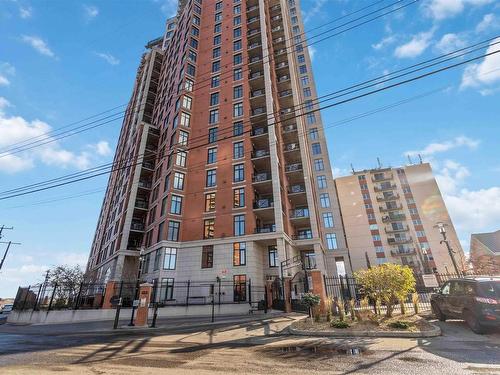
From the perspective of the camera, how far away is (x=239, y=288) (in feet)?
87.9

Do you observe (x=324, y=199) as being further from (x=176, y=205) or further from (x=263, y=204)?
(x=176, y=205)

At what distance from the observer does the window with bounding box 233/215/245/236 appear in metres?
29.7

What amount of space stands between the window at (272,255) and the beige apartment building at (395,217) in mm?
35719

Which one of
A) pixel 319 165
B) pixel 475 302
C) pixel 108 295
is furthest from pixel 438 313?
pixel 319 165

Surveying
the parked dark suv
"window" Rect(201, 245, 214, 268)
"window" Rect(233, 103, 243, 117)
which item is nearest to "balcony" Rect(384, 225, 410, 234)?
"window" Rect(233, 103, 243, 117)

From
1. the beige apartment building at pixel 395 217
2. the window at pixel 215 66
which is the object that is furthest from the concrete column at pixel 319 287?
the beige apartment building at pixel 395 217

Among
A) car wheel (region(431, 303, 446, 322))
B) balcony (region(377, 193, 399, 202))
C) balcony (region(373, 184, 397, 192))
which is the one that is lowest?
car wheel (region(431, 303, 446, 322))

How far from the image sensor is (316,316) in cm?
1376

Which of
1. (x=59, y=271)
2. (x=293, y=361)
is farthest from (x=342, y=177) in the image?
(x=293, y=361)

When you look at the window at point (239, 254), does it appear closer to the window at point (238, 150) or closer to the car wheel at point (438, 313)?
the window at point (238, 150)

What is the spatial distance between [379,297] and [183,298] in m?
21.0

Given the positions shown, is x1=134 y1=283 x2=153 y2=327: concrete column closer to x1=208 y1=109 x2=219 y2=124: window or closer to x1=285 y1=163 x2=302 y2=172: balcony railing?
x1=208 y1=109 x2=219 y2=124: window

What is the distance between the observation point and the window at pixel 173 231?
101 feet

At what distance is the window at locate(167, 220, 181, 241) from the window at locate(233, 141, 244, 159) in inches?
→ 449
